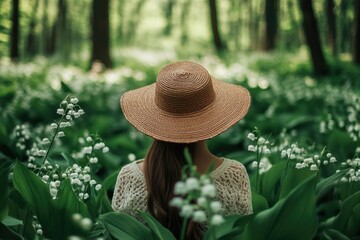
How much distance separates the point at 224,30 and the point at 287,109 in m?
43.6

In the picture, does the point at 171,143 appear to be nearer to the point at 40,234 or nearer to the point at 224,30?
the point at 40,234

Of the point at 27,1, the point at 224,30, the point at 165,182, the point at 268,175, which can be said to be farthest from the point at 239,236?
the point at 224,30

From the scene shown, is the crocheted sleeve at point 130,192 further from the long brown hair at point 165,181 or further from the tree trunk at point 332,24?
the tree trunk at point 332,24

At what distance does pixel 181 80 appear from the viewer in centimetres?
235

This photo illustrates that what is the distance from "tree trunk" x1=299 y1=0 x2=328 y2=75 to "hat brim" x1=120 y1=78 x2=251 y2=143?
701 cm

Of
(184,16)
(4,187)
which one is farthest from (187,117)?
(184,16)

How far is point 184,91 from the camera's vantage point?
7.59 feet

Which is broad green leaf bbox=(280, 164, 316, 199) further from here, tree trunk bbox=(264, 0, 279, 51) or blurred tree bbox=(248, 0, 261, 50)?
blurred tree bbox=(248, 0, 261, 50)

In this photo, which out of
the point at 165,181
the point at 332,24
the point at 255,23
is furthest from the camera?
the point at 255,23

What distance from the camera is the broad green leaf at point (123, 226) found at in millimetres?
2031

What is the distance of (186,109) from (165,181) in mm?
363

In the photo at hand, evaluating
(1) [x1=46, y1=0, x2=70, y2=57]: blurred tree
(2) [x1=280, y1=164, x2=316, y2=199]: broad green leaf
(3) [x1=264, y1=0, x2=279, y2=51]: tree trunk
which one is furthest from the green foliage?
(1) [x1=46, y1=0, x2=70, y2=57]: blurred tree

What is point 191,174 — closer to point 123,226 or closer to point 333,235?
point 123,226

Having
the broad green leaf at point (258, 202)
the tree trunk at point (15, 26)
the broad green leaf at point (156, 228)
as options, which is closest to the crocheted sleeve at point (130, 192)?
the broad green leaf at point (156, 228)
